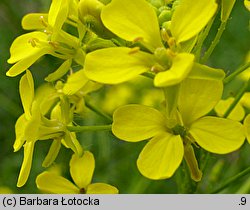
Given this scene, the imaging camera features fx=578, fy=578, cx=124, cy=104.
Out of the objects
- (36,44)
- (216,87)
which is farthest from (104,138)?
(216,87)

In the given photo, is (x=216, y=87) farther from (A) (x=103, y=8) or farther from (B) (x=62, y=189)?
(B) (x=62, y=189)

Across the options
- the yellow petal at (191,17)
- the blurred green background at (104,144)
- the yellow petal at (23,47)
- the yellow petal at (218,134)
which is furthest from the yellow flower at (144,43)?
the blurred green background at (104,144)

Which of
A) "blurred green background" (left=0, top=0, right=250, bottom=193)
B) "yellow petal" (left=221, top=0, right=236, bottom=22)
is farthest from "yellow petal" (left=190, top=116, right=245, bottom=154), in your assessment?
"blurred green background" (left=0, top=0, right=250, bottom=193)

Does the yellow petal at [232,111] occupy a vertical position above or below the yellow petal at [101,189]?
above

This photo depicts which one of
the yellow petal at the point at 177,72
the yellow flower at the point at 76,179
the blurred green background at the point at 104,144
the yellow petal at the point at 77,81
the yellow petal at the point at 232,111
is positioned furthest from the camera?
the blurred green background at the point at 104,144

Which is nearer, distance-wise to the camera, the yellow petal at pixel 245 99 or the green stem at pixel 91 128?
the green stem at pixel 91 128

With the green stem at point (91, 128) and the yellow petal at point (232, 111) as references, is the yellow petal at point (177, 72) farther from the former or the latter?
the yellow petal at point (232, 111)

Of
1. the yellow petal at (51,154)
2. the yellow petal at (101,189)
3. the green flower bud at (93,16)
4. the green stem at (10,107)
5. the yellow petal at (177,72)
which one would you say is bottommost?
the green stem at (10,107)

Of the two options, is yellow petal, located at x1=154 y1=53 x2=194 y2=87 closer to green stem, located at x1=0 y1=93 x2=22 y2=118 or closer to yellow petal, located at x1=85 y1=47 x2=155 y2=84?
yellow petal, located at x1=85 y1=47 x2=155 y2=84
